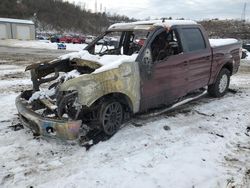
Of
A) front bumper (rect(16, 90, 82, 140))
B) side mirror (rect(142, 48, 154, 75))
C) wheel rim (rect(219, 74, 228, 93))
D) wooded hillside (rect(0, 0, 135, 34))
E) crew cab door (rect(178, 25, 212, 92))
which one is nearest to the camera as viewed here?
front bumper (rect(16, 90, 82, 140))

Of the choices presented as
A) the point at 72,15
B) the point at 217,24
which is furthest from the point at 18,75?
the point at 72,15

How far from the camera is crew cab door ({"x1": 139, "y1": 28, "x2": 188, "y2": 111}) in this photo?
530cm

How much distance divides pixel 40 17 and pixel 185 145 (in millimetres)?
85766

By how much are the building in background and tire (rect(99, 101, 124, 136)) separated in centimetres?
5775

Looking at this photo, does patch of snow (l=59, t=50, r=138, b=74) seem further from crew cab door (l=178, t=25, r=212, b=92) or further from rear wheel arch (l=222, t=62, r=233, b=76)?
rear wheel arch (l=222, t=62, r=233, b=76)

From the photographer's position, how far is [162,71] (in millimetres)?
5555

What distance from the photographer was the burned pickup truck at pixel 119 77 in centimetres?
448

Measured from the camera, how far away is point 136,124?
5.64 meters

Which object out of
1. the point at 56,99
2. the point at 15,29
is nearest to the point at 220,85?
the point at 56,99

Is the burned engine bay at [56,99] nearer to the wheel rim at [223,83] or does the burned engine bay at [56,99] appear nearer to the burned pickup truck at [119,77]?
the burned pickup truck at [119,77]

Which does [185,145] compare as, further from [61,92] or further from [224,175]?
[61,92]

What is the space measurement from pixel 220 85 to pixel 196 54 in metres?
1.74

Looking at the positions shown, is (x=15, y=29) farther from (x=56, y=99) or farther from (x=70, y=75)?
(x=56, y=99)

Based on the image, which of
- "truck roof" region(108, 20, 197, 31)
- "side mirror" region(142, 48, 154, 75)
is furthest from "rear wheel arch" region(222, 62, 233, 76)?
"side mirror" region(142, 48, 154, 75)
